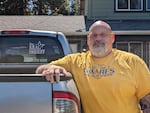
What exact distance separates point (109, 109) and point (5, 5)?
3414cm

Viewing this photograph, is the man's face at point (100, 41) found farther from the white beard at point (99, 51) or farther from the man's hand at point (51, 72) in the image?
the man's hand at point (51, 72)

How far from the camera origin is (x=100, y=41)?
4227 mm

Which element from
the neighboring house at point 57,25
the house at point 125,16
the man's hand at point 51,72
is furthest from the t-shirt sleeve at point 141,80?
the house at point 125,16

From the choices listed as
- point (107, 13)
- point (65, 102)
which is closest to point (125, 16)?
point (107, 13)

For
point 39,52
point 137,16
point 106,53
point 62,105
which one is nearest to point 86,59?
point 106,53

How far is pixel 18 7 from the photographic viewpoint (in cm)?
3734

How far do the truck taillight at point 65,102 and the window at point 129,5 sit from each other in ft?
56.2

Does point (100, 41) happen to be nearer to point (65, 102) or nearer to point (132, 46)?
point (65, 102)

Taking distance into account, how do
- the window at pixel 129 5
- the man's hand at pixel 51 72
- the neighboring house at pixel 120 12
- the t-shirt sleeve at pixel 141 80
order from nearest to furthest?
the man's hand at pixel 51 72 < the t-shirt sleeve at pixel 141 80 < the neighboring house at pixel 120 12 < the window at pixel 129 5

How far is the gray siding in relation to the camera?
20031 millimetres

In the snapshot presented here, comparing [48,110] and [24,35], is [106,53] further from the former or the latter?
[24,35]

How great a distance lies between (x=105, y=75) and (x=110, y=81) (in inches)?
2.9

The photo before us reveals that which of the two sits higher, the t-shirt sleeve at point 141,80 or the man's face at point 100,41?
the man's face at point 100,41

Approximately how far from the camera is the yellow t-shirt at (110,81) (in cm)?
394
